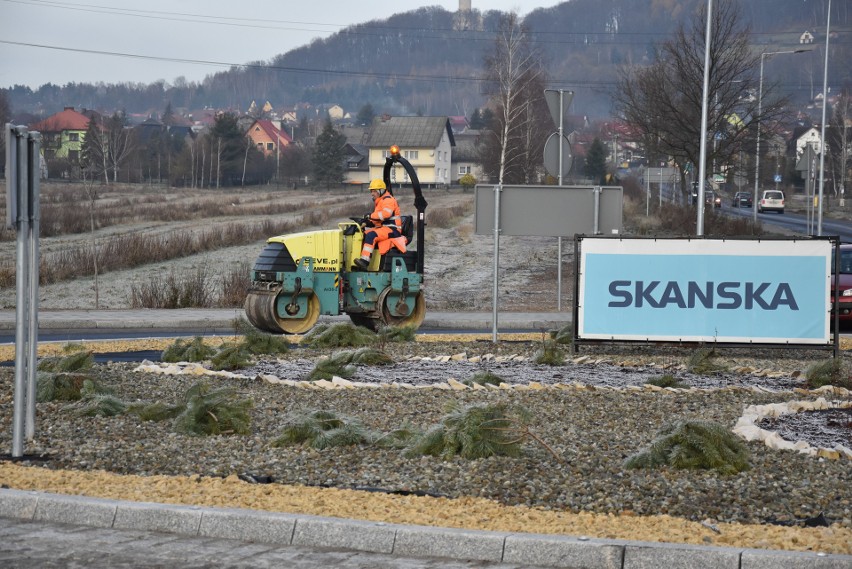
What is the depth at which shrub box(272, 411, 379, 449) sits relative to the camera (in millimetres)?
8930

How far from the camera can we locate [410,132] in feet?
479

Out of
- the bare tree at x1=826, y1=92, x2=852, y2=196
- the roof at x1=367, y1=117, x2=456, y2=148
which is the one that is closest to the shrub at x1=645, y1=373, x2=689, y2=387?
the bare tree at x1=826, y1=92, x2=852, y2=196

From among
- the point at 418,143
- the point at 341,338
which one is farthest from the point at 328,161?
the point at 341,338

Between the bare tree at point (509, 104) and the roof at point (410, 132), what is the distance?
5854 centimetres

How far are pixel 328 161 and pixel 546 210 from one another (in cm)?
10484

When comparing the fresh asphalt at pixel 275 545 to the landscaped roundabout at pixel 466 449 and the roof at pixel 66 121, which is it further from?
the roof at pixel 66 121

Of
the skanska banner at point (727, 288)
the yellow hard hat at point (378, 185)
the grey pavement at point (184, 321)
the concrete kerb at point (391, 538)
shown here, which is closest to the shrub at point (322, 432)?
the concrete kerb at point (391, 538)

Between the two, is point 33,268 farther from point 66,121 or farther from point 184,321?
point 66,121

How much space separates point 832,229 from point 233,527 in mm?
60954

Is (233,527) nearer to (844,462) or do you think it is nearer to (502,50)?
(844,462)

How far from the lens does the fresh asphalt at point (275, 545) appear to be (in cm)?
617

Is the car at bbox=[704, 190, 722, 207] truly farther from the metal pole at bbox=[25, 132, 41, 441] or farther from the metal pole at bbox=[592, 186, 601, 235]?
the metal pole at bbox=[25, 132, 41, 441]

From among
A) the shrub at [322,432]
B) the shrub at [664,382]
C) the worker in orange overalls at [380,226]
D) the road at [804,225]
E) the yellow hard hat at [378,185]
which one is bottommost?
the road at [804,225]

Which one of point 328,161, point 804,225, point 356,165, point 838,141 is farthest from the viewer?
point 356,165
